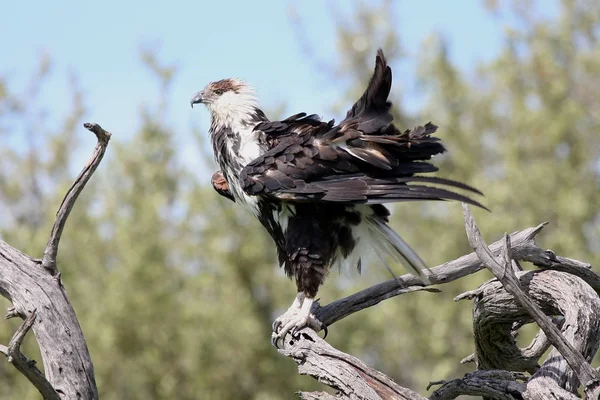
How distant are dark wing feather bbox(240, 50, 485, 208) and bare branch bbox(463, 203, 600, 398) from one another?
894mm

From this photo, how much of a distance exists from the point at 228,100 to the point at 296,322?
Result: 200 cm

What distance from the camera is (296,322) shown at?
16.5 feet

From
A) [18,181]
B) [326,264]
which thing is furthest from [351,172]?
[18,181]

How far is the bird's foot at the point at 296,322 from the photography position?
503 cm

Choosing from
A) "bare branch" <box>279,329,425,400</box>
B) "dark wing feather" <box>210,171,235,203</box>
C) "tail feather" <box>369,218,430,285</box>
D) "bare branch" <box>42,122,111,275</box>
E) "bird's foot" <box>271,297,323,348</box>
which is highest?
"dark wing feather" <box>210,171,235,203</box>

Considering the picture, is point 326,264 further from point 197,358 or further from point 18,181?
point 18,181

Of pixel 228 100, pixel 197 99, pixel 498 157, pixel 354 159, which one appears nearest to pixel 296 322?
pixel 354 159

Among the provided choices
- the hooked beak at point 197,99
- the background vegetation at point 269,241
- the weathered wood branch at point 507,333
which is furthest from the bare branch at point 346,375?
the background vegetation at point 269,241

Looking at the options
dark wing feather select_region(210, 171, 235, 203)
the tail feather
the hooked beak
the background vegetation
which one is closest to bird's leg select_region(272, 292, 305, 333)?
the tail feather

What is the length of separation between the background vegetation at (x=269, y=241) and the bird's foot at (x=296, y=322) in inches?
328

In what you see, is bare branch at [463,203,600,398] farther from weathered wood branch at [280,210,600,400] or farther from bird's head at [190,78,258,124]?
bird's head at [190,78,258,124]

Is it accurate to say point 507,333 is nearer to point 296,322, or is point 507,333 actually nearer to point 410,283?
point 410,283

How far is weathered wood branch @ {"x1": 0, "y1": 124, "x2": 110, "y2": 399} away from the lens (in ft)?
14.6

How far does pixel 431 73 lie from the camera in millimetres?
20078
